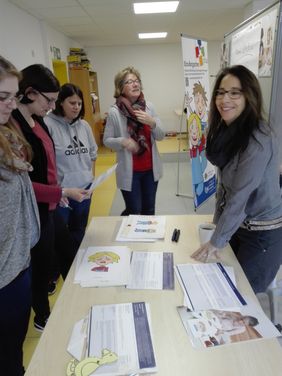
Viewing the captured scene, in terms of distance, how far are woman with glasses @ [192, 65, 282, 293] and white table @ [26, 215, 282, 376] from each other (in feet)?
0.44

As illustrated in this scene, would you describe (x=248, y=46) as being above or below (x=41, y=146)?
above

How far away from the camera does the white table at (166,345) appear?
2.43 feet

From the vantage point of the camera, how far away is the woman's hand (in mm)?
1187

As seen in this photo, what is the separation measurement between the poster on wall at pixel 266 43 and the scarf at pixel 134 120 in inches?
38.2

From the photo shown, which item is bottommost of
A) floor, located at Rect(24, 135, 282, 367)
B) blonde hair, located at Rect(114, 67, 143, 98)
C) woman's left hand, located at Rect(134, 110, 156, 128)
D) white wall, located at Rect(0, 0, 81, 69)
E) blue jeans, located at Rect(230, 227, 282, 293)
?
floor, located at Rect(24, 135, 282, 367)

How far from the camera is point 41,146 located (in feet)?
4.49

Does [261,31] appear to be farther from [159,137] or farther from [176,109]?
[176,109]

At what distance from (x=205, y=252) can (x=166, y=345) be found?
1.52 ft

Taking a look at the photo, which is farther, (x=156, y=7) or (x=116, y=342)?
(x=156, y=7)

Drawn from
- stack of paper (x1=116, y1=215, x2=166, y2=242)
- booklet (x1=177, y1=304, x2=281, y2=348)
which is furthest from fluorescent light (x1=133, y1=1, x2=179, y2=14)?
booklet (x1=177, y1=304, x2=281, y2=348)

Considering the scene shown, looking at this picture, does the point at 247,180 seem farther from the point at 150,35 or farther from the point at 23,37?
the point at 150,35

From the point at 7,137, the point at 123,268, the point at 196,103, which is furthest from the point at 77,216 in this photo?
the point at 196,103

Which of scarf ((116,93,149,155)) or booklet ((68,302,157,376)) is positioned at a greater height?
scarf ((116,93,149,155))

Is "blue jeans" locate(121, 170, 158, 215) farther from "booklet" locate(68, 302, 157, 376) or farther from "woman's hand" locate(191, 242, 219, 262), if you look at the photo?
"booklet" locate(68, 302, 157, 376)
